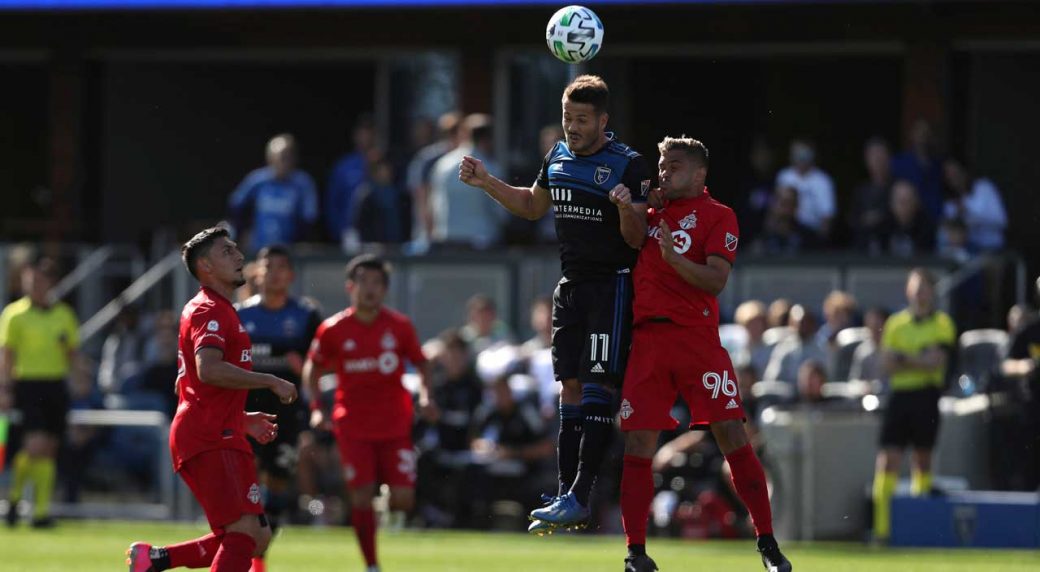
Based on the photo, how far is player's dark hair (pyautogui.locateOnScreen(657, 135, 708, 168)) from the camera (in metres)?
10.5

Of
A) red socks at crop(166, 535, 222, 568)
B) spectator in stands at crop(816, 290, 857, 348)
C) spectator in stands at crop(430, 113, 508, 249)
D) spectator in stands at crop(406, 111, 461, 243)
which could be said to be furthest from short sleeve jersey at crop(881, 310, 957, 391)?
red socks at crop(166, 535, 222, 568)

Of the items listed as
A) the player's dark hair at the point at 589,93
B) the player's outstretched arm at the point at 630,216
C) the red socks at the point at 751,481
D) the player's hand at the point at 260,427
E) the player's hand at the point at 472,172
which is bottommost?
the red socks at the point at 751,481

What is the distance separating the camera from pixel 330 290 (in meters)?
21.6

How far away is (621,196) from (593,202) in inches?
14.4

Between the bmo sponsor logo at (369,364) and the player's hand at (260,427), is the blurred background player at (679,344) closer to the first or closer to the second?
the player's hand at (260,427)

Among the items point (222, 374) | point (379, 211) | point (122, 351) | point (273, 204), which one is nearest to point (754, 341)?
point (379, 211)

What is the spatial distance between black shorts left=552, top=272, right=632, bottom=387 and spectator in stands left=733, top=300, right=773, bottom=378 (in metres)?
8.59

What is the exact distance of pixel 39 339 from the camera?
2009 cm

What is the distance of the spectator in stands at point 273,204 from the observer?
21.3m

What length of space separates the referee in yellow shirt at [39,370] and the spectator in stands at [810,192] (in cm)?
719

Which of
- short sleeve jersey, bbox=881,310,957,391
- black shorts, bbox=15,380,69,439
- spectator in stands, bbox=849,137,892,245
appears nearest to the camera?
short sleeve jersey, bbox=881,310,957,391

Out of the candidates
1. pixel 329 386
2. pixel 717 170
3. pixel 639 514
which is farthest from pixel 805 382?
pixel 639 514

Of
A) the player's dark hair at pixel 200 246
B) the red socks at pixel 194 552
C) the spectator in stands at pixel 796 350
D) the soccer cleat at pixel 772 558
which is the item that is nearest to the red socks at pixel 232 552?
the red socks at pixel 194 552

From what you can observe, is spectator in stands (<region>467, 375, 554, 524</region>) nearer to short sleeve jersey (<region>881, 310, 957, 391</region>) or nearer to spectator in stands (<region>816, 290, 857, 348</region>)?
spectator in stands (<region>816, 290, 857, 348</region>)
